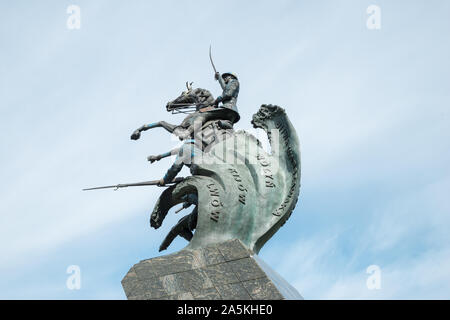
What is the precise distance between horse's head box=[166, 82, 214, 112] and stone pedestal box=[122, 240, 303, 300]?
395 centimetres

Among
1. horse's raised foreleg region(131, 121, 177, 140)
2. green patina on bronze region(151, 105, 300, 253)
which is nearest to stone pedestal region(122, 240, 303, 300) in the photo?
green patina on bronze region(151, 105, 300, 253)

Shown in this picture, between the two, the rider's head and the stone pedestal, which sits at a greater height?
the rider's head

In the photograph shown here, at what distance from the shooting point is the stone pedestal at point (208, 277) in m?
8.91

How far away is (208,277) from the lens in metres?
9.24

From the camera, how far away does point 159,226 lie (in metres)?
11.8

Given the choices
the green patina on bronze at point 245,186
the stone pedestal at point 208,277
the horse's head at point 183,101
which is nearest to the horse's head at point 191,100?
the horse's head at point 183,101

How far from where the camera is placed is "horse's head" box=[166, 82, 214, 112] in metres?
13.0

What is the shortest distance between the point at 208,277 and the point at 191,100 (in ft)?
15.7

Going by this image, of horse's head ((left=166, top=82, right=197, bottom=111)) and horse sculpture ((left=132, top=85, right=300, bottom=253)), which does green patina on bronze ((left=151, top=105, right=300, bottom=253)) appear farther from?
horse's head ((left=166, top=82, right=197, bottom=111))

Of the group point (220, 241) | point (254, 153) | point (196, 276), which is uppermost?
point (254, 153)

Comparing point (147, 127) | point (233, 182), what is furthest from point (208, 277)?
point (147, 127)
